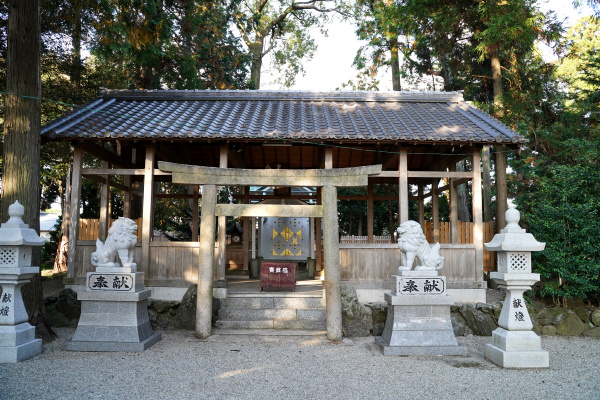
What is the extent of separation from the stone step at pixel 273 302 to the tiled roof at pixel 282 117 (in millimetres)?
3207

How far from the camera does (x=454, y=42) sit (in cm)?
1352

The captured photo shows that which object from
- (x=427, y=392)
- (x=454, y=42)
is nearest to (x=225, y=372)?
(x=427, y=392)

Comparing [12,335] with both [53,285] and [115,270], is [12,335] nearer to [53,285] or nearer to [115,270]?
[115,270]

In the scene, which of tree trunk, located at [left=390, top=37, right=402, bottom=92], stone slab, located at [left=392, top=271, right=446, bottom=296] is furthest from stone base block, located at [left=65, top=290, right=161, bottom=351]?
tree trunk, located at [left=390, top=37, right=402, bottom=92]

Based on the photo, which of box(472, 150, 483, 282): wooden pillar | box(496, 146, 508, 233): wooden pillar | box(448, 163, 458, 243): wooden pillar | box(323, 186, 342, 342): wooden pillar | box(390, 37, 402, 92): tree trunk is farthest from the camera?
box(390, 37, 402, 92): tree trunk

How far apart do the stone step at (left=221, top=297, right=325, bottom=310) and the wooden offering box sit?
0.55 meters

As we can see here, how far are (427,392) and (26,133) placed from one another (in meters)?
7.13

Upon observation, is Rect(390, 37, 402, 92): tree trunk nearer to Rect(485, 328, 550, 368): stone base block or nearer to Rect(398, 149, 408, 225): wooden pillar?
Rect(398, 149, 408, 225): wooden pillar

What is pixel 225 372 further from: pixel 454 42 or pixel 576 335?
pixel 454 42

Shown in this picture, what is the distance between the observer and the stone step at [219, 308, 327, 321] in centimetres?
759

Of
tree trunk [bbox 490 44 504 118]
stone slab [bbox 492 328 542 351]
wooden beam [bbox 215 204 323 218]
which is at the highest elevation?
tree trunk [bbox 490 44 504 118]

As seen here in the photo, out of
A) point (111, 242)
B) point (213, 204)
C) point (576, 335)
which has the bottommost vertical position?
point (576, 335)

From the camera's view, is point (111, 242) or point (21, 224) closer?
point (21, 224)

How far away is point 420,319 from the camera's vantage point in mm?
6234
